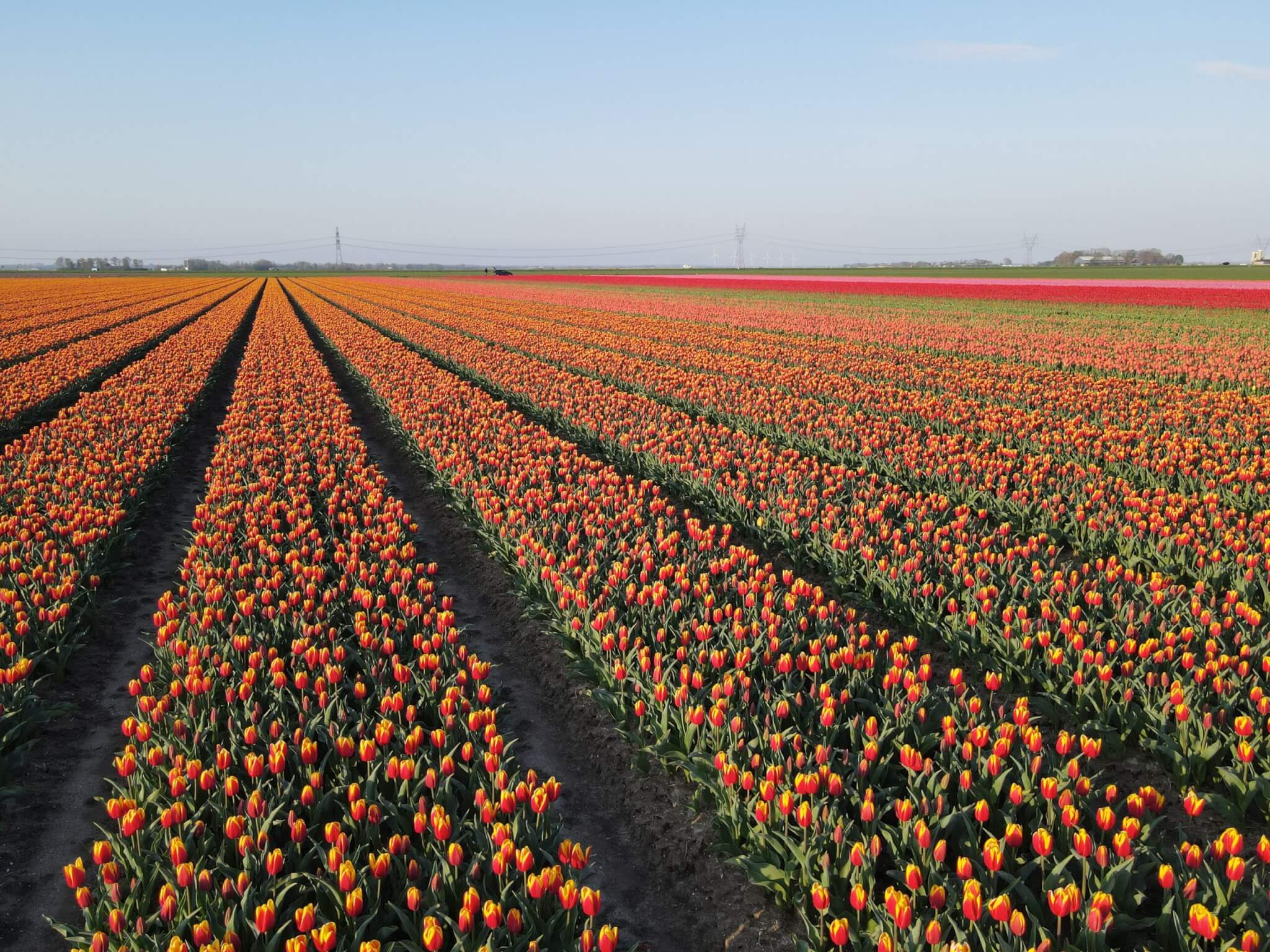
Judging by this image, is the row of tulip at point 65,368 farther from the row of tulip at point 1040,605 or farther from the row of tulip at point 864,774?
the row of tulip at point 864,774

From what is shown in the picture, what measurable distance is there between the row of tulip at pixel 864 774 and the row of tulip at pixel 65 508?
358cm

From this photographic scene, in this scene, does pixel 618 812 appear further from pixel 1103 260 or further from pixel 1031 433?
pixel 1103 260

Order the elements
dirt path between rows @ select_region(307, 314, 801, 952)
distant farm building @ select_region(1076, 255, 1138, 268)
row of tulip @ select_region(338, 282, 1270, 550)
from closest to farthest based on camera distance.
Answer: dirt path between rows @ select_region(307, 314, 801, 952)
row of tulip @ select_region(338, 282, 1270, 550)
distant farm building @ select_region(1076, 255, 1138, 268)

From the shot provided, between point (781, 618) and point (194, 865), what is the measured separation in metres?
3.78

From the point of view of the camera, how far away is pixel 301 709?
4848mm

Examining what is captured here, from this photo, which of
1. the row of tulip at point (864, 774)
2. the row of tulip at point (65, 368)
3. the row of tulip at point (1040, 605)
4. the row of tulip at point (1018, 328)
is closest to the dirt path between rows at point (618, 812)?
the row of tulip at point (864, 774)

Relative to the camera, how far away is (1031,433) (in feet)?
40.1

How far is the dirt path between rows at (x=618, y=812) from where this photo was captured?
397 centimetres

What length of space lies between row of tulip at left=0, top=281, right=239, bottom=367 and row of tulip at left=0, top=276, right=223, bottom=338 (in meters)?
0.25

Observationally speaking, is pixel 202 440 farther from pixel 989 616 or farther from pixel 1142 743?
pixel 1142 743

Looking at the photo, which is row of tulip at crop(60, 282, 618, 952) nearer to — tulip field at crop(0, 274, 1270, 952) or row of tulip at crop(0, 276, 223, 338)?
tulip field at crop(0, 274, 1270, 952)

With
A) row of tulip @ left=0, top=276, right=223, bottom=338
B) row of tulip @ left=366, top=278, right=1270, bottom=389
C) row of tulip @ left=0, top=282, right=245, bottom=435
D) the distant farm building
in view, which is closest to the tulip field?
row of tulip @ left=0, top=282, right=245, bottom=435

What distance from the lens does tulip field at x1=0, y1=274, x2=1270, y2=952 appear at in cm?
338

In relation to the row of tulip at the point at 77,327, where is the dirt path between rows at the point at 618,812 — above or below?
below
